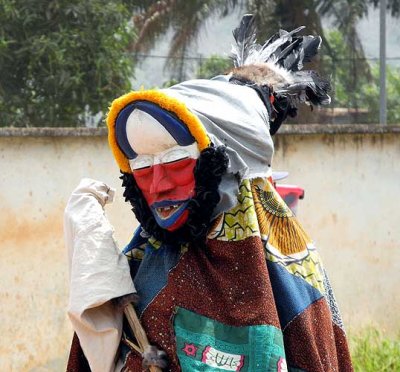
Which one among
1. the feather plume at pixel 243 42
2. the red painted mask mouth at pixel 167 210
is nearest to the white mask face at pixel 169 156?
the red painted mask mouth at pixel 167 210

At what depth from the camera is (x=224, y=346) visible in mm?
3172

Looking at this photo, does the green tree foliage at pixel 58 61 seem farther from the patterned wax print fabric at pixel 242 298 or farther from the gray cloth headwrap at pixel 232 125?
the patterned wax print fabric at pixel 242 298

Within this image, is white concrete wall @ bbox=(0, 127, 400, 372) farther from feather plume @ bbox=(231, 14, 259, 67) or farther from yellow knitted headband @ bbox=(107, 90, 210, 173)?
yellow knitted headband @ bbox=(107, 90, 210, 173)

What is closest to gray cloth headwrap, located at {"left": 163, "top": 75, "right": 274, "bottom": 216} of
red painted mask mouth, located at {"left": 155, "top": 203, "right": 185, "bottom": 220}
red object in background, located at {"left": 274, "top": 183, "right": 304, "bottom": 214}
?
red painted mask mouth, located at {"left": 155, "top": 203, "right": 185, "bottom": 220}

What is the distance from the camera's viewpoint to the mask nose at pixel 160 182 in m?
3.28

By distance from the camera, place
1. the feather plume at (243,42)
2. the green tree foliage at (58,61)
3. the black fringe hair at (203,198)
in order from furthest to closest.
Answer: the green tree foliage at (58,61) < the feather plume at (243,42) < the black fringe hair at (203,198)

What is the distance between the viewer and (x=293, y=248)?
132 inches

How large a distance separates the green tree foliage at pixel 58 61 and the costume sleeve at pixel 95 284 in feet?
20.9

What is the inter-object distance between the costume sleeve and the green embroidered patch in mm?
203

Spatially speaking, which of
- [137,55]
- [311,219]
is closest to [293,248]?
[311,219]

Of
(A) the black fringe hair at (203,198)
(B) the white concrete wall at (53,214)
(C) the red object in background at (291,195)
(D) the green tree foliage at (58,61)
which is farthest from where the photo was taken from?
(D) the green tree foliage at (58,61)

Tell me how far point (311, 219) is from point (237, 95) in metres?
4.56

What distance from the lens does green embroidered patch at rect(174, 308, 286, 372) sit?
3115 millimetres

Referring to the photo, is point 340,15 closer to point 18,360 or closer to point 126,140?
point 18,360
